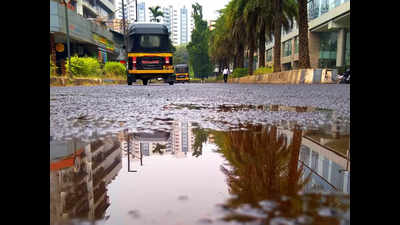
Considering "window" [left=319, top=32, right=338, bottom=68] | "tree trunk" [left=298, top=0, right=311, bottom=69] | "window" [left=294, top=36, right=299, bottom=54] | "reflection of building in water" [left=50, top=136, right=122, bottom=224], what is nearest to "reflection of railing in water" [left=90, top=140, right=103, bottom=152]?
"reflection of building in water" [left=50, top=136, right=122, bottom=224]

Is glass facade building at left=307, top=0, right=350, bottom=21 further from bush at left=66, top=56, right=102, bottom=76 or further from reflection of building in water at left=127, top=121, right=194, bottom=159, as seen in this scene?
reflection of building in water at left=127, top=121, right=194, bottom=159

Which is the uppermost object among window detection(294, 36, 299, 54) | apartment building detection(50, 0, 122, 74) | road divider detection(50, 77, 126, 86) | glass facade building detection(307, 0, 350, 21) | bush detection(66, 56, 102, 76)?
glass facade building detection(307, 0, 350, 21)

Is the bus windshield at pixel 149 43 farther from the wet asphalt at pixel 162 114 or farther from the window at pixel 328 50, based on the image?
the window at pixel 328 50

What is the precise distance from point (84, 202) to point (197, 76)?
2815 inches

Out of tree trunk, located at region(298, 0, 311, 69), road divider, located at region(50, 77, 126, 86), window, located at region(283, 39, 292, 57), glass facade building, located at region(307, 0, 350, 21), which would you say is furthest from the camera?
window, located at region(283, 39, 292, 57)

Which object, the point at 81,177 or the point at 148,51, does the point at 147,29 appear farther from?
the point at 81,177

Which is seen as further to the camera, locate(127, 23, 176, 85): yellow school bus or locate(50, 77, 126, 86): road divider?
locate(127, 23, 176, 85): yellow school bus

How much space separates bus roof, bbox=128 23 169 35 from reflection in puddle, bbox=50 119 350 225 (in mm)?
14605

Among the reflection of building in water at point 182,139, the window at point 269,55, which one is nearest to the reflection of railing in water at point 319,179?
the reflection of building in water at point 182,139

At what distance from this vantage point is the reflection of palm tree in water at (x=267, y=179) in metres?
0.59

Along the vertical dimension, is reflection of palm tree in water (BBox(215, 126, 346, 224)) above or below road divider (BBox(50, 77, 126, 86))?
below

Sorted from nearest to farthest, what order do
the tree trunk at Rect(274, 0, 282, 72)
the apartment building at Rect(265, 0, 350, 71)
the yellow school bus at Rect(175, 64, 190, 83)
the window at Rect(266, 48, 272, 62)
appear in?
1. the tree trunk at Rect(274, 0, 282, 72)
2. the apartment building at Rect(265, 0, 350, 71)
3. the yellow school bus at Rect(175, 64, 190, 83)
4. the window at Rect(266, 48, 272, 62)

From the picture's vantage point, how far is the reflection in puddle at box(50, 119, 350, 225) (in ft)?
1.89
